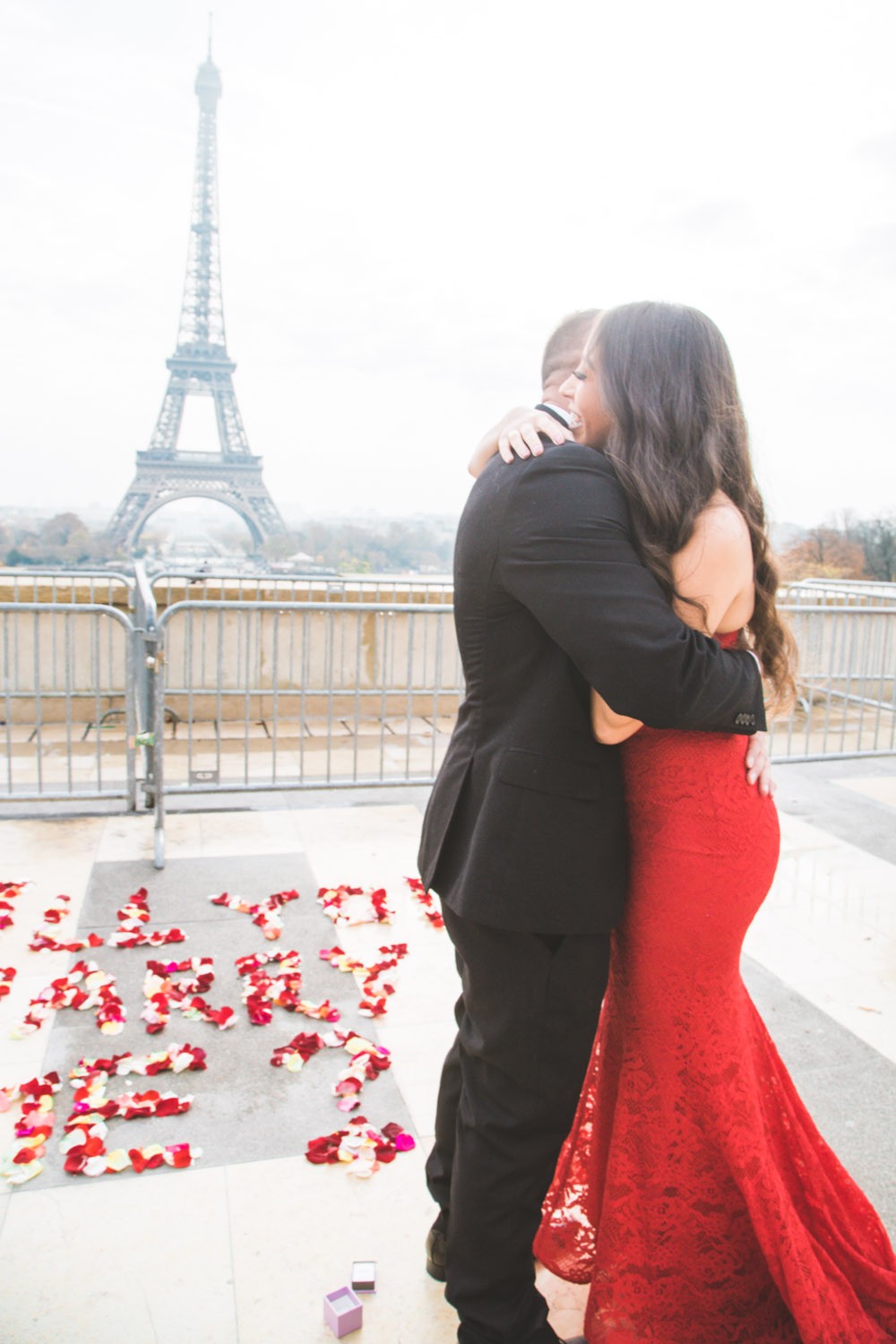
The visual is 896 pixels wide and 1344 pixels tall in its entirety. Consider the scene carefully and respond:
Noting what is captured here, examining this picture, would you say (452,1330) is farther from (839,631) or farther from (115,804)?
(839,631)

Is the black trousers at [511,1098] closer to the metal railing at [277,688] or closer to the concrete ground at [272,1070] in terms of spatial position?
the concrete ground at [272,1070]

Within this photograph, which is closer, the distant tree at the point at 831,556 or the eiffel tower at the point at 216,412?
the distant tree at the point at 831,556

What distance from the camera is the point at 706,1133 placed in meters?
1.71

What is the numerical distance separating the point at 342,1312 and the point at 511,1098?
56 centimetres

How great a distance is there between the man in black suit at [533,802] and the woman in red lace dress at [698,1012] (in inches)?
3.1

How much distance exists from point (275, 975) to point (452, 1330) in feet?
4.87

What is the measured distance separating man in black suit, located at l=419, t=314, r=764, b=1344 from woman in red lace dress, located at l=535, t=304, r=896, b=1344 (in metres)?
0.08

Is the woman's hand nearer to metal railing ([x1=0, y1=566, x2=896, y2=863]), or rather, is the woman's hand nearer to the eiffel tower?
metal railing ([x1=0, y1=566, x2=896, y2=863])

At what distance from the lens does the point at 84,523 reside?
9.77m

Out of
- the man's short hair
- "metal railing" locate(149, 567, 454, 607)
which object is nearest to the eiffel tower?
"metal railing" locate(149, 567, 454, 607)

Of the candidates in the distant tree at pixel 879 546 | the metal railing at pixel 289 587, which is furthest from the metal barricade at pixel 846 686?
the metal railing at pixel 289 587

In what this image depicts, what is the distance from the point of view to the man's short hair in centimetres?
184

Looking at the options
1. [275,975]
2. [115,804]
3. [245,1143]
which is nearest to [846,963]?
[275,975]

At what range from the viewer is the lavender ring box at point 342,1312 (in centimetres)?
177
